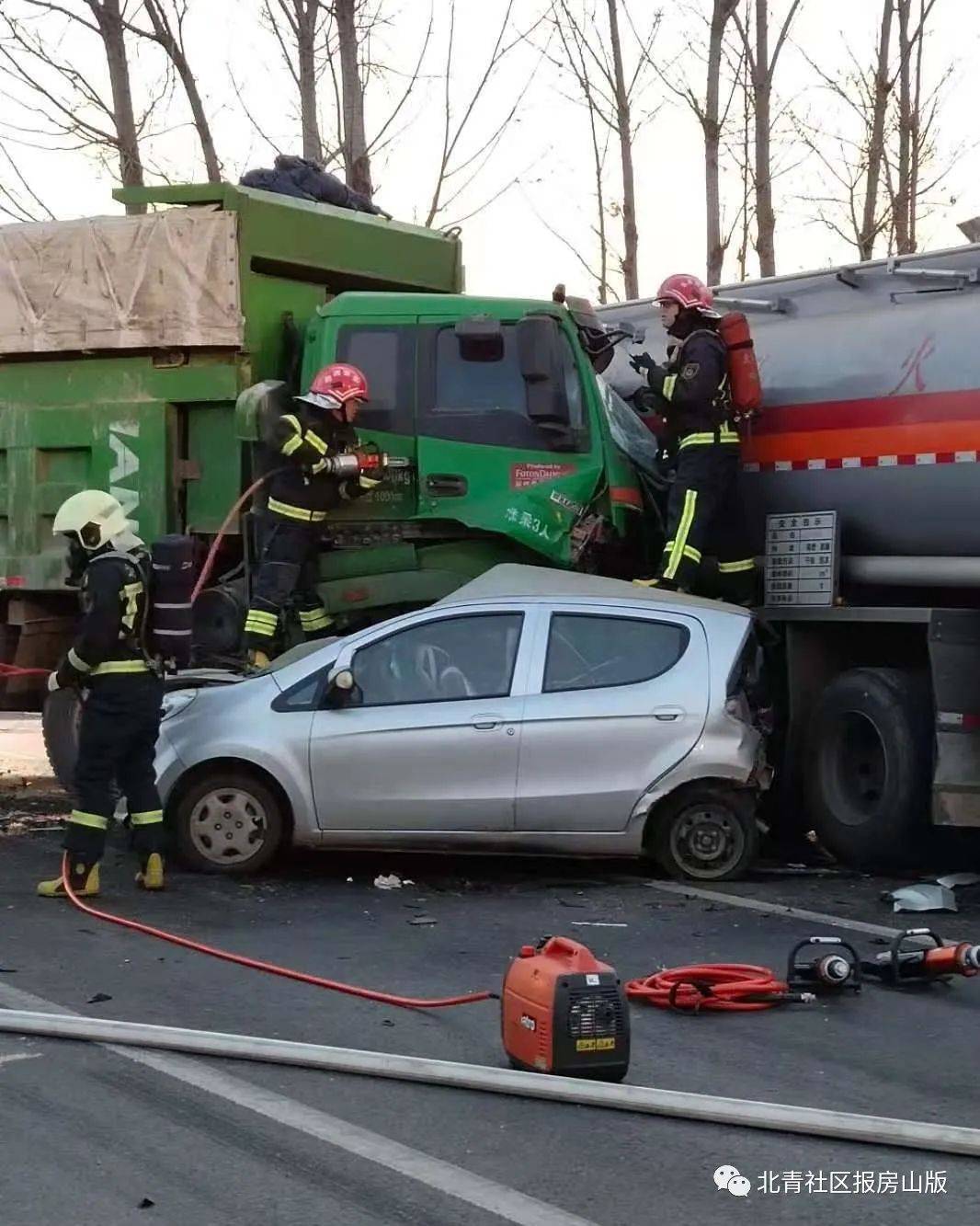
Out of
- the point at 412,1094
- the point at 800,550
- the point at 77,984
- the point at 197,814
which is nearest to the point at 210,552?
the point at 197,814

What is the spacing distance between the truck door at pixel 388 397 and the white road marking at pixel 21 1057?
17.2ft

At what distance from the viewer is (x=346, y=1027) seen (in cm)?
616

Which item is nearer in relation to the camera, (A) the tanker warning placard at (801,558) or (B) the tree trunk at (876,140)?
(A) the tanker warning placard at (801,558)

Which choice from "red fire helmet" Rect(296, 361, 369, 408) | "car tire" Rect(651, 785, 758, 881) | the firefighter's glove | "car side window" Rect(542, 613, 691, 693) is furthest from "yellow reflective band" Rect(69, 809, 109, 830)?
the firefighter's glove

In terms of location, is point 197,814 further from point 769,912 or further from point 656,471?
point 656,471

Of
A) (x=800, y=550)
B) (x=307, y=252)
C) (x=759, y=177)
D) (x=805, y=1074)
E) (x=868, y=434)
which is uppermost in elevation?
(x=759, y=177)

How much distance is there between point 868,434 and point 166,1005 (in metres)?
5.52

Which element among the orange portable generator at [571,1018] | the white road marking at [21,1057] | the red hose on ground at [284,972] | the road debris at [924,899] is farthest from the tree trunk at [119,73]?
the orange portable generator at [571,1018]

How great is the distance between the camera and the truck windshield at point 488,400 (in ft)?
33.9

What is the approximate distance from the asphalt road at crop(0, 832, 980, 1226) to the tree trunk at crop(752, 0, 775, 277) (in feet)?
37.5

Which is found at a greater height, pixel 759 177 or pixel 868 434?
pixel 759 177

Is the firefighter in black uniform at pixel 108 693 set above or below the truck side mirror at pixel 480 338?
below

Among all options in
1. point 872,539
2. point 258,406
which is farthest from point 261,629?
point 872,539

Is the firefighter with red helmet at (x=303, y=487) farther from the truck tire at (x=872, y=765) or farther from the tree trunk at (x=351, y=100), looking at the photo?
the tree trunk at (x=351, y=100)
